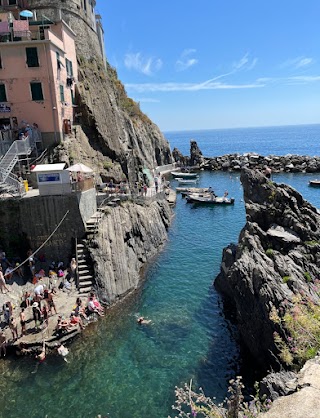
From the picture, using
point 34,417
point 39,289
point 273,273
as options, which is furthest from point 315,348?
point 39,289

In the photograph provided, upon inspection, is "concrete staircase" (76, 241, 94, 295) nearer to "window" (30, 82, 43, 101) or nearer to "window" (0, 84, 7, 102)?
"window" (30, 82, 43, 101)

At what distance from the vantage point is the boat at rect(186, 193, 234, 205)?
5478cm

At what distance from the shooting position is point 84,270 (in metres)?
24.5

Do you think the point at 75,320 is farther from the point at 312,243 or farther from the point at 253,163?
the point at 253,163

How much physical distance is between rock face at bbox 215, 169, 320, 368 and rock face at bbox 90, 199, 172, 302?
306 inches

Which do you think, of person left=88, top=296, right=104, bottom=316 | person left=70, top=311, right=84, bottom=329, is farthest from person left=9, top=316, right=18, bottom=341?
person left=88, top=296, right=104, bottom=316

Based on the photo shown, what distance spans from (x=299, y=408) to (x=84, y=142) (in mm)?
32452

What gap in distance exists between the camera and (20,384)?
16672 mm

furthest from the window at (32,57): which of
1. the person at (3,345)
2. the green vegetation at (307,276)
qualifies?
the green vegetation at (307,276)

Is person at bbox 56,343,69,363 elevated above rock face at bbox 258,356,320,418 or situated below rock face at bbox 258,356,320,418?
below

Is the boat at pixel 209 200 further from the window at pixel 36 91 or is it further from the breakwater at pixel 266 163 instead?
the breakwater at pixel 266 163

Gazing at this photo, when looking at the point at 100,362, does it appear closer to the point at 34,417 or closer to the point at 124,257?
the point at 34,417

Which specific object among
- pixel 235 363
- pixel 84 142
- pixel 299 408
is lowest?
pixel 235 363

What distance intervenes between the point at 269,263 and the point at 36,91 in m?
27.0
